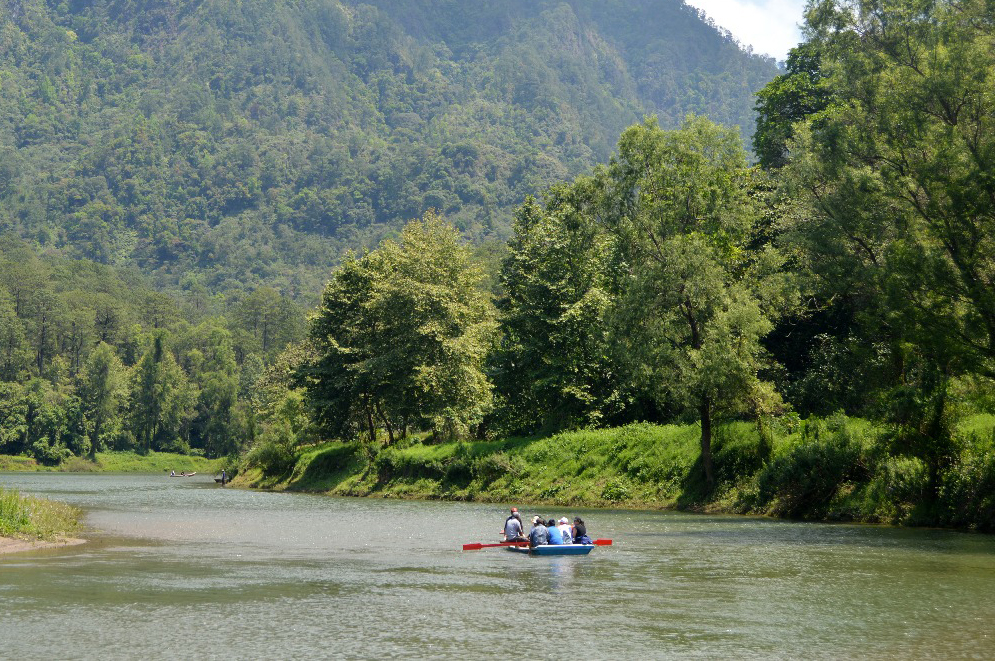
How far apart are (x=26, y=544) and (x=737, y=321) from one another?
3575cm

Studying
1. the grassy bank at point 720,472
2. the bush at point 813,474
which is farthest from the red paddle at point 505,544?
the bush at point 813,474

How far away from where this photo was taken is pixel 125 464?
179 metres

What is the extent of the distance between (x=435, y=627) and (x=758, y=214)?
50.0m

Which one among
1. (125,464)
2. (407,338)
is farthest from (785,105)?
(125,464)

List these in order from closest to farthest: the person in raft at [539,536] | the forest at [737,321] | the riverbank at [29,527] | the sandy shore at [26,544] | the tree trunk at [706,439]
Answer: the sandy shore at [26,544]
the riverbank at [29,527]
the person in raft at [539,536]
the forest at [737,321]
the tree trunk at [706,439]

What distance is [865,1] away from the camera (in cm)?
4928

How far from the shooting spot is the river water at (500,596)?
22.4 meters

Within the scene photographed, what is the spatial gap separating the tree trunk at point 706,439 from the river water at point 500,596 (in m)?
11.1

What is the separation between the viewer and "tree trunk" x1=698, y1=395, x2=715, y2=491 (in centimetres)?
5834

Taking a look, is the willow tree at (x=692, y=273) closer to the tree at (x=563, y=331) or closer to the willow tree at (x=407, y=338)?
the tree at (x=563, y=331)

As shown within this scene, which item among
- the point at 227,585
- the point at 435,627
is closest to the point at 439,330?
the point at 227,585

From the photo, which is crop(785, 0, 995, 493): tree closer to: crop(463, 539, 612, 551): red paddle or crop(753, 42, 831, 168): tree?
crop(463, 539, 612, 551): red paddle

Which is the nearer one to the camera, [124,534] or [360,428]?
[124,534]

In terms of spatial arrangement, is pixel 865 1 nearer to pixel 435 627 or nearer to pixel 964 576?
pixel 964 576
